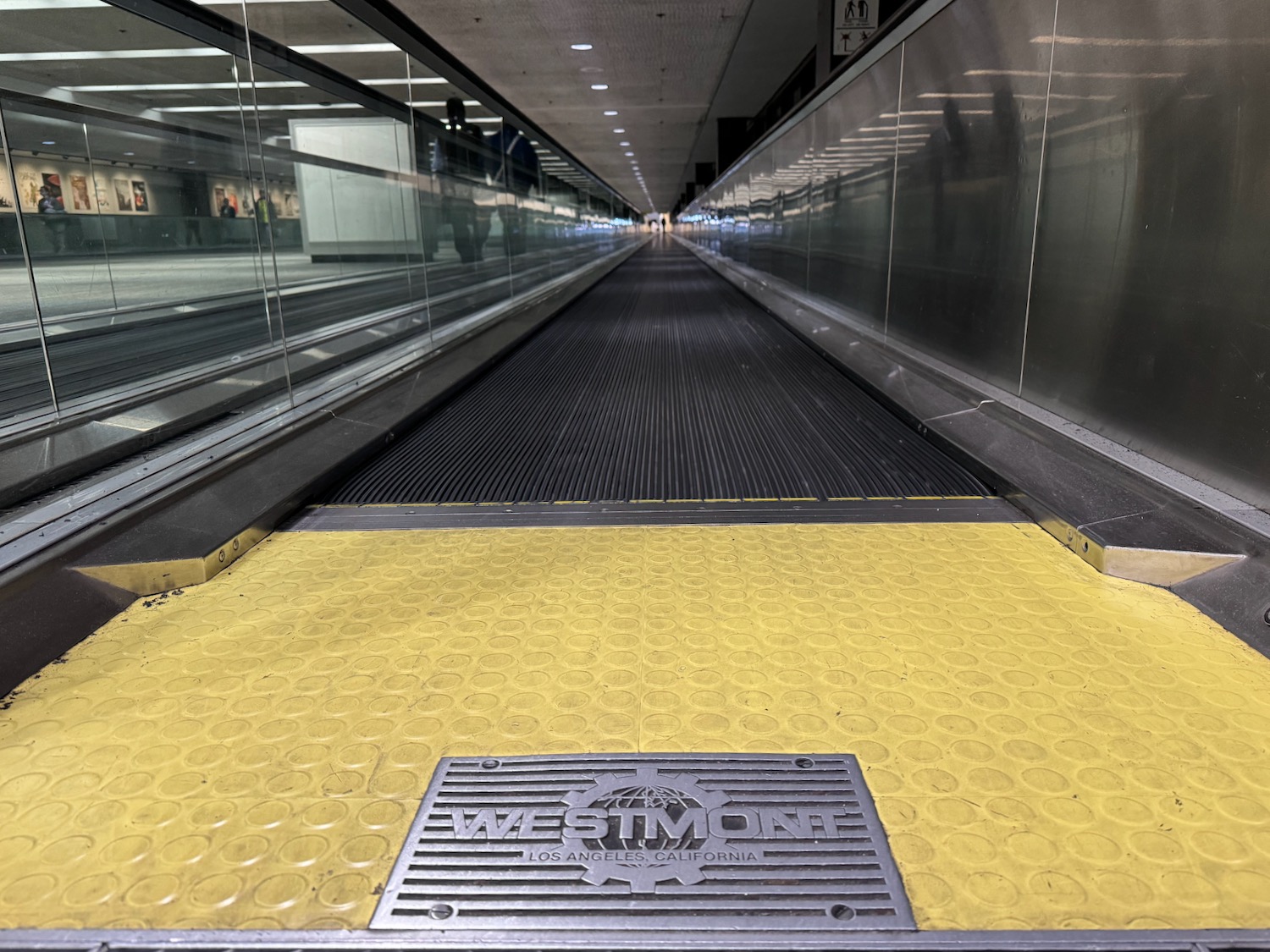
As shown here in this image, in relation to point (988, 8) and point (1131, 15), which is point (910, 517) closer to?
point (1131, 15)

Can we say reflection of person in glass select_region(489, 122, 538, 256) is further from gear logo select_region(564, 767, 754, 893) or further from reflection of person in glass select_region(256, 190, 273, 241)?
gear logo select_region(564, 767, 754, 893)

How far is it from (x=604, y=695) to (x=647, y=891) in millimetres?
746

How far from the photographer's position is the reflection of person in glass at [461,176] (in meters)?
10.0

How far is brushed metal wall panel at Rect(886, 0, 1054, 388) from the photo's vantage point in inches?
197

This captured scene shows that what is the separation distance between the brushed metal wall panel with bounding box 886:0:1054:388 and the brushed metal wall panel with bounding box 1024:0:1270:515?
1.20 ft

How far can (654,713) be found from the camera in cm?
229

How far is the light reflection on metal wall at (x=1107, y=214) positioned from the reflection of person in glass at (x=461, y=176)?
547cm

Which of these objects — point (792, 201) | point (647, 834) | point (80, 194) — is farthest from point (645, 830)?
point (792, 201)

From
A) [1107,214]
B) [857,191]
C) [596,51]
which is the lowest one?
[1107,214]

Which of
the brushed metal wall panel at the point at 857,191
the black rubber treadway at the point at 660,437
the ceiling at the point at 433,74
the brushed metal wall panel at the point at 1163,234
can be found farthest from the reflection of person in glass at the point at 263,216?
the brushed metal wall panel at the point at 1163,234

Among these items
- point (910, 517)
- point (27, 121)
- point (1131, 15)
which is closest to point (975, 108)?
point (1131, 15)

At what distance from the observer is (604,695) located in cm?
238

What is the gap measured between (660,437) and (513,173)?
36.5 feet

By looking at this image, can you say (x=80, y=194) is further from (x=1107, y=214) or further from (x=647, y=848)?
(x=1107, y=214)
